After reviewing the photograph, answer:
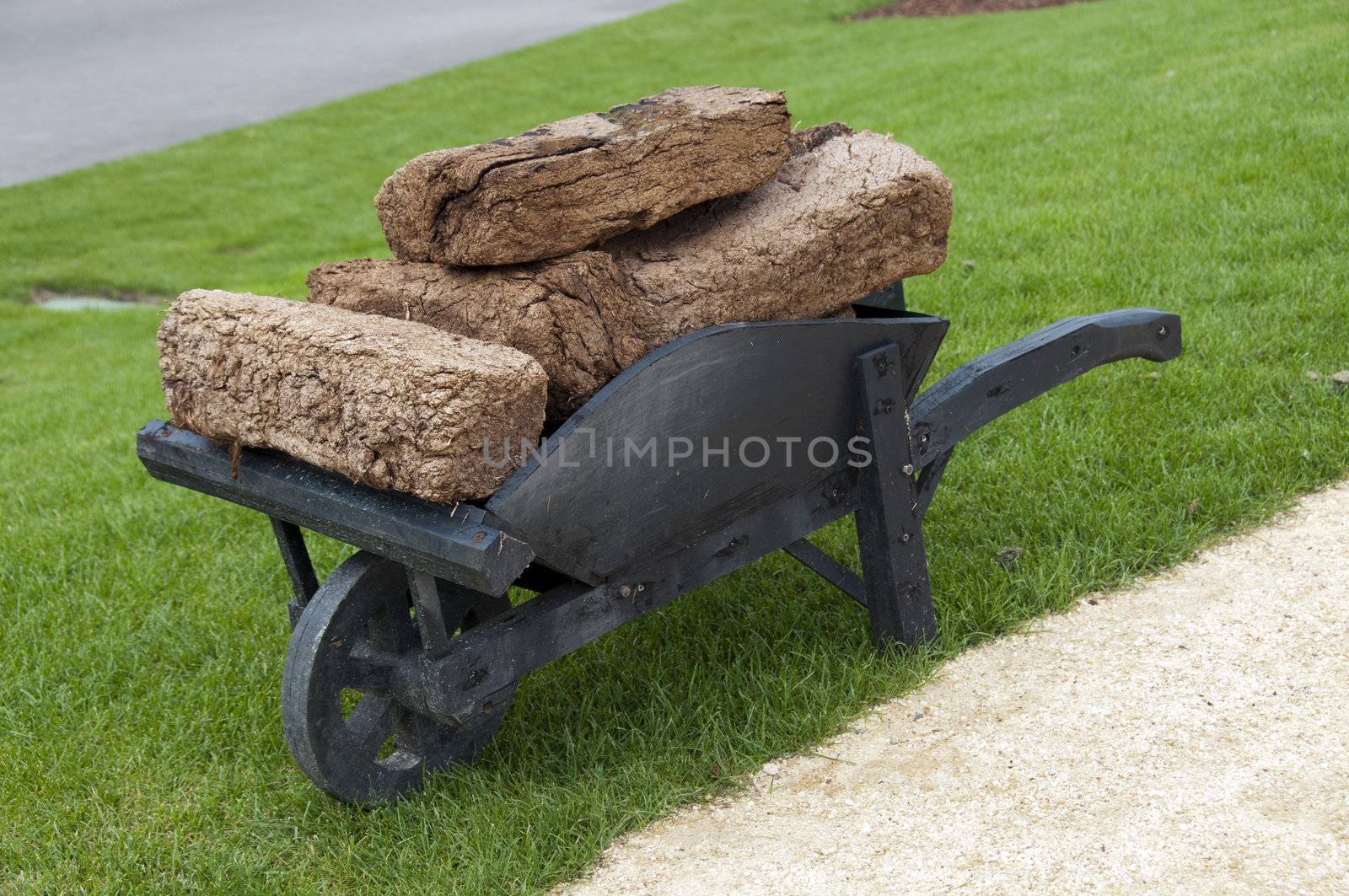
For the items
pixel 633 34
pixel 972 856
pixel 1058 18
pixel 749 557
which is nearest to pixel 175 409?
pixel 749 557

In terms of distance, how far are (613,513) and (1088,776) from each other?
1.25m

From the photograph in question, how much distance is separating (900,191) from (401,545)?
1528 mm

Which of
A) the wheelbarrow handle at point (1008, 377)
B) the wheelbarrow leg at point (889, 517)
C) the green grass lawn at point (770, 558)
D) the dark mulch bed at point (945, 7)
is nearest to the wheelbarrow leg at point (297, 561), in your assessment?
the green grass lawn at point (770, 558)

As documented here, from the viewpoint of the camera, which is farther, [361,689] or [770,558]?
[770,558]

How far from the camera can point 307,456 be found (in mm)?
2656

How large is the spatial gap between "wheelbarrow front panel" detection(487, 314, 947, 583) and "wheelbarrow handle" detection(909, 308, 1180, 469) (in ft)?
0.60

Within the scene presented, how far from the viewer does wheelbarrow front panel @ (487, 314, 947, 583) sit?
2.59 metres

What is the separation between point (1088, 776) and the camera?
2869 millimetres

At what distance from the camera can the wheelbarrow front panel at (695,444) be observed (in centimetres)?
259

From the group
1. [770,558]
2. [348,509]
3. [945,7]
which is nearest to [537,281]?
[348,509]

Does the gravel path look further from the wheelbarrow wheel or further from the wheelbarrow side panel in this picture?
the wheelbarrow side panel

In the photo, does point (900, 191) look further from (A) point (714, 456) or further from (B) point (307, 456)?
(B) point (307, 456)

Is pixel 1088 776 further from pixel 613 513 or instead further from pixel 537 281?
pixel 537 281

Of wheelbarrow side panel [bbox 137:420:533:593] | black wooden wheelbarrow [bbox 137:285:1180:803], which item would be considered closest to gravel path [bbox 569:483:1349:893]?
black wooden wheelbarrow [bbox 137:285:1180:803]
